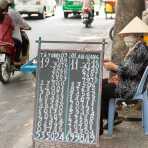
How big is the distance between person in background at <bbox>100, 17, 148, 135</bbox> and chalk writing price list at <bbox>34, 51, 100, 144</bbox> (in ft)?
1.79

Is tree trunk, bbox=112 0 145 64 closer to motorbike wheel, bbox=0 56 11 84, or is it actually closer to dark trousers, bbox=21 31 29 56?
motorbike wheel, bbox=0 56 11 84

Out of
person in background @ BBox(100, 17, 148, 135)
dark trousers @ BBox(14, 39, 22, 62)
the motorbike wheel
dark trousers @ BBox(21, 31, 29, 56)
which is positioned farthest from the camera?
dark trousers @ BBox(21, 31, 29, 56)

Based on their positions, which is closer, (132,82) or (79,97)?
(79,97)

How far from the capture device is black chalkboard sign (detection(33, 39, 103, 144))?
598 cm

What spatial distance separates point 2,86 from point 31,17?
2134 cm

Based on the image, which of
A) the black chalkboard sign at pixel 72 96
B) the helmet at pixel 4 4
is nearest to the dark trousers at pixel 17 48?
the helmet at pixel 4 4

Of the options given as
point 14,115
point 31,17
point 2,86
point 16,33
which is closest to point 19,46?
point 16,33

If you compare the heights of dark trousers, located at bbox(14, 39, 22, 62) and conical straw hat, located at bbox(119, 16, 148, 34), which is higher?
conical straw hat, located at bbox(119, 16, 148, 34)

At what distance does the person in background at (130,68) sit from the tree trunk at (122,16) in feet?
5.70

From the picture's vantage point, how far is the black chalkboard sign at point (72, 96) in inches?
236

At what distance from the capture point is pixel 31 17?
31562 mm

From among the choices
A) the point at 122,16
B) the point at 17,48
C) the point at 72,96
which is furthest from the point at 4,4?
the point at 72,96

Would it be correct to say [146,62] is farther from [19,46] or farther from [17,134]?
[19,46]

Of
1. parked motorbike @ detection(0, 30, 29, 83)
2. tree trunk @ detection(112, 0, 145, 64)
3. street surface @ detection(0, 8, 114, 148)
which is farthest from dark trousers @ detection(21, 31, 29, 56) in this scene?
tree trunk @ detection(112, 0, 145, 64)
